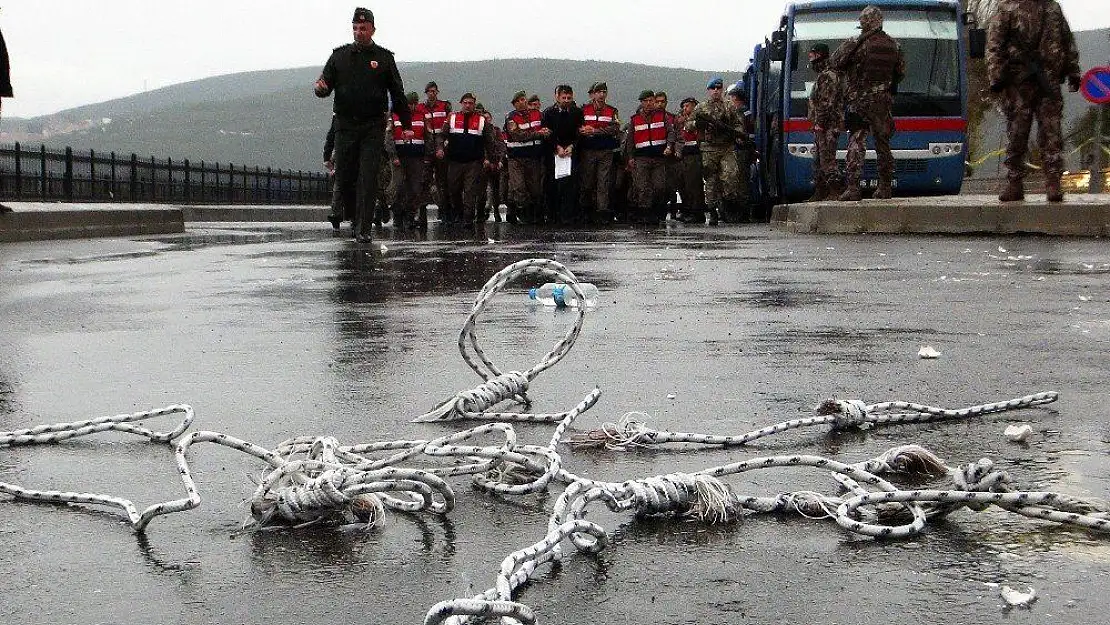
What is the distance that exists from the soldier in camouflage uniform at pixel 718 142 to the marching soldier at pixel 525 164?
246 cm

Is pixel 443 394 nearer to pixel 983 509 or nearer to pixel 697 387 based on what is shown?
pixel 697 387

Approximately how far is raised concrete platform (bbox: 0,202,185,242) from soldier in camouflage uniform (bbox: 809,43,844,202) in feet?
27.6

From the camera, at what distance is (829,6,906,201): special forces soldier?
57.1 ft

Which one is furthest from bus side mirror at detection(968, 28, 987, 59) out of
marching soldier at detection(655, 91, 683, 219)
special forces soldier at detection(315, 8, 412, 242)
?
special forces soldier at detection(315, 8, 412, 242)

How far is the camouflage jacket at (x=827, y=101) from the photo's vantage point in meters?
19.0

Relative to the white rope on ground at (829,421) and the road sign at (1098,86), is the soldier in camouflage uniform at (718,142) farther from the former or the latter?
the white rope on ground at (829,421)

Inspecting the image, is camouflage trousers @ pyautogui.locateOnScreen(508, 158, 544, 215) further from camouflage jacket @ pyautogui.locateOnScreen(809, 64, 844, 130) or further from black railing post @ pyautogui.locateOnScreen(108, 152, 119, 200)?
black railing post @ pyautogui.locateOnScreen(108, 152, 119, 200)

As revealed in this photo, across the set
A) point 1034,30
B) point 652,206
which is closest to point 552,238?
point 1034,30

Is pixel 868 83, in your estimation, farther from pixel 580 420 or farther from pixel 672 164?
pixel 580 420

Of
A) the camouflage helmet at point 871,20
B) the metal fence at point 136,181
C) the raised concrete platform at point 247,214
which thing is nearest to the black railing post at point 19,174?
the metal fence at point 136,181

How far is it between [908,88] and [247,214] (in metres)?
18.8

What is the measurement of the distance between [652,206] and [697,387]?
828 inches

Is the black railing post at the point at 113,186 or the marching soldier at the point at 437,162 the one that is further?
the black railing post at the point at 113,186

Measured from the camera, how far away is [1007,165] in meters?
15.9
